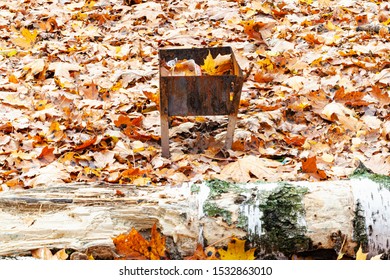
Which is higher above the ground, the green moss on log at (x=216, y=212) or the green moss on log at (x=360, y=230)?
the green moss on log at (x=216, y=212)

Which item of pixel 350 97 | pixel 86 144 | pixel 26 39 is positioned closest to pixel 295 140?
pixel 350 97

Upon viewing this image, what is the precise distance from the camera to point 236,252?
2215mm

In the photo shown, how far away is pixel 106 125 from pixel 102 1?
286cm

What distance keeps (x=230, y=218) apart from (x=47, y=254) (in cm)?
87

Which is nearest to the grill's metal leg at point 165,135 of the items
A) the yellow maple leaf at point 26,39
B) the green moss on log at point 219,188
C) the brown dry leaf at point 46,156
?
the brown dry leaf at point 46,156

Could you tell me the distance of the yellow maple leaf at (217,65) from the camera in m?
3.35

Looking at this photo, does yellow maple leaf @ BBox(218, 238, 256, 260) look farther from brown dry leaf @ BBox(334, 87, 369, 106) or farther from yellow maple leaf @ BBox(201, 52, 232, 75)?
brown dry leaf @ BBox(334, 87, 369, 106)

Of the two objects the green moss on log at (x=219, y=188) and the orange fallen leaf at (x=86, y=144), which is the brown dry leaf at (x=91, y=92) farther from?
the green moss on log at (x=219, y=188)

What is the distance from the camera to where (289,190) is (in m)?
2.31

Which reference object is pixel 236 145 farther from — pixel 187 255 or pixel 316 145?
pixel 187 255

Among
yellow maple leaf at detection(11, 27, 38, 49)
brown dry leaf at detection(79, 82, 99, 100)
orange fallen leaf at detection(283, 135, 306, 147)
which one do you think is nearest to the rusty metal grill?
orange fallen leaf at detection(283, 135, 306, 147)

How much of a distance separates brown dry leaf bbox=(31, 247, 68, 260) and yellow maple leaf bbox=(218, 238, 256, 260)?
2.40ft

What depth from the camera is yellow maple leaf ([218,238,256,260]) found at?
221 centimetres

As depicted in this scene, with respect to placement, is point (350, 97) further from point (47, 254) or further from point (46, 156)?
point (47, 254)
